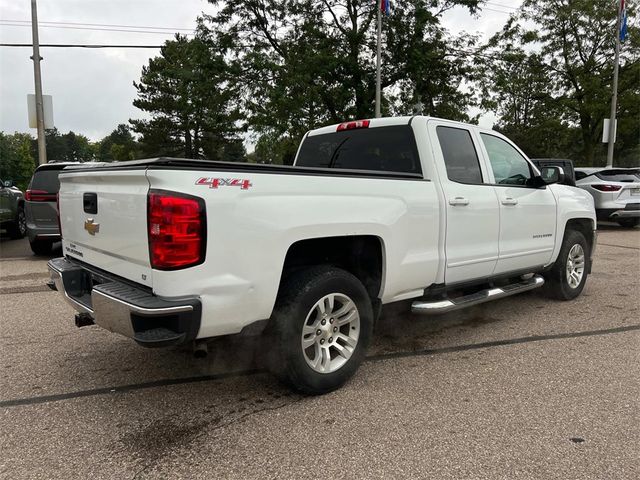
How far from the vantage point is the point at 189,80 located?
17.6 m

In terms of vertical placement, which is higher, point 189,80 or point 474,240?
point 189,80

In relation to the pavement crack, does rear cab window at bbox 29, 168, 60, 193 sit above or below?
above

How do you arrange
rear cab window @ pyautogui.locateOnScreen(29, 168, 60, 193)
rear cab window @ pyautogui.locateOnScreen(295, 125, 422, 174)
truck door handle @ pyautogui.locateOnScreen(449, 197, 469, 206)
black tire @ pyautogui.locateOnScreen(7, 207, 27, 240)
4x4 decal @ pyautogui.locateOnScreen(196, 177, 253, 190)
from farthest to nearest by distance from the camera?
black tire @ pyautogui.locateOnScreen(7, 207, 27, 240), rear cab window @ pyautogui.locateOnScreen(29, 168, 60, 193), rear cab window @ pyautogui.locateOnScreen(295, 125, 422, 174), truck door handle @ pyautogui.locateOnScreen(449, 197, 469, 206), 4x4 decal @ pyautogui.locateOnScreen(196, 177, 253, 190)

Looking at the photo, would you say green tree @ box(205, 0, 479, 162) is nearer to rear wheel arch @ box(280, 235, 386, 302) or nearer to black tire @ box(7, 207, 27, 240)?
black tire @ box(7, 207, 27, 240)

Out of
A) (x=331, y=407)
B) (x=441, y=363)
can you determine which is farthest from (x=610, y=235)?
(x=331, y=407)

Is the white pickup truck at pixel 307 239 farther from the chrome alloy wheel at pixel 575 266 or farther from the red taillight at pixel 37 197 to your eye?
the red taillight at pixel 37 197

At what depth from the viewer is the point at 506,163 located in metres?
4.88

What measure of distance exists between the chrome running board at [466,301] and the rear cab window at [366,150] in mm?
1059

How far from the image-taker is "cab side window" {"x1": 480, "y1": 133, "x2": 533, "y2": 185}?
15.4ft

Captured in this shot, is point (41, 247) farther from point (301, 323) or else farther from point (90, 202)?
point (301, 323)

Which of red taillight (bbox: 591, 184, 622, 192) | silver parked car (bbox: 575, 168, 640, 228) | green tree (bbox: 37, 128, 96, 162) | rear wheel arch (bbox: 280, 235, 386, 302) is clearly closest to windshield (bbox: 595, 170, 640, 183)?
silver parked car (bbox: 575, 168, 640, 228)

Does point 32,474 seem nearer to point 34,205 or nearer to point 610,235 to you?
point 34,205

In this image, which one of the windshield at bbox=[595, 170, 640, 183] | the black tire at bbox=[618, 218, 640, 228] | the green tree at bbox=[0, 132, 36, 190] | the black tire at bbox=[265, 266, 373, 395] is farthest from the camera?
the green tree at bbox=[0, 132, 36, 190]

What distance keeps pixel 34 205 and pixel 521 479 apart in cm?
885
